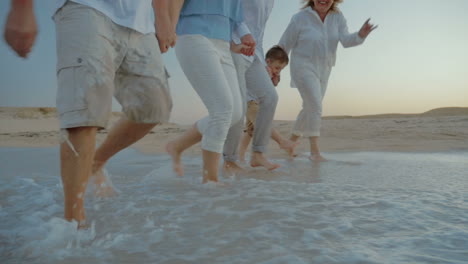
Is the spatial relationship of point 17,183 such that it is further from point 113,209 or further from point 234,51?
point 234,51

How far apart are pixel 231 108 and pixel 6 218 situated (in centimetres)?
152

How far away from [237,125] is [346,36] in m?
2.76

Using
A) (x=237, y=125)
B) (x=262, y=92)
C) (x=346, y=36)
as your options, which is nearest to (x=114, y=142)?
(x=237, y=125)

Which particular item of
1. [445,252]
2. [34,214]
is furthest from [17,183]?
[445,252]

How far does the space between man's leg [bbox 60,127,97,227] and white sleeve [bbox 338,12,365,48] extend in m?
4.51

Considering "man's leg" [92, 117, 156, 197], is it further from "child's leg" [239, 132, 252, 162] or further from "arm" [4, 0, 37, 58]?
"child's leg" [239, 132, 252, 162]

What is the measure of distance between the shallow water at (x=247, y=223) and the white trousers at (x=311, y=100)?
2.06 meters

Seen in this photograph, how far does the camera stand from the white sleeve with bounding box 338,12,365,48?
5672mm

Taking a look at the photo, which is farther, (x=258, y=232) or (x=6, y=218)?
(x=6, y=218)

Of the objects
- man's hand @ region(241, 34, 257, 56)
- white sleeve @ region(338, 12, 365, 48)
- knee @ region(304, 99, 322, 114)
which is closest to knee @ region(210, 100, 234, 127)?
man's hand @ region(241, 34, 257, 56)

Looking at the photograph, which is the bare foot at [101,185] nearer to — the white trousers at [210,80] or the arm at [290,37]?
the white trousers at [210,80]

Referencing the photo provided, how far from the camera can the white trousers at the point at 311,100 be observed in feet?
18.1

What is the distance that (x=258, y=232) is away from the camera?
6.13 feet

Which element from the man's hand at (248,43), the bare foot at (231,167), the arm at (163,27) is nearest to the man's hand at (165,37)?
the arm at (163,27)
